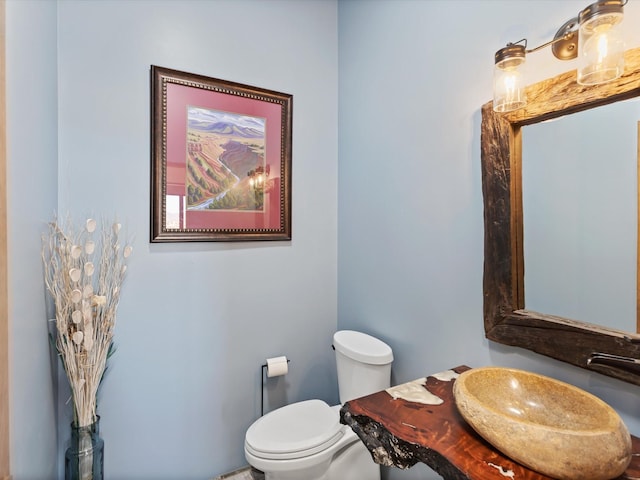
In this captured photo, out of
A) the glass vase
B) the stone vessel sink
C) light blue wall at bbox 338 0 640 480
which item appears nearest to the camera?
the stone vessel sink

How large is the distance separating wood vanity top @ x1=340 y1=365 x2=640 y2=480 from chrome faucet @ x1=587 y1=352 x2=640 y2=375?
0.20 m

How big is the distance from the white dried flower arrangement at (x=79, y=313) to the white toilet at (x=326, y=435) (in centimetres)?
69

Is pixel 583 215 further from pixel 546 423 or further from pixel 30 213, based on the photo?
pixel 30 213

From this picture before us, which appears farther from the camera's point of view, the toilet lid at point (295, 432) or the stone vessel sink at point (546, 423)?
the toilet lid at point (295, 432)

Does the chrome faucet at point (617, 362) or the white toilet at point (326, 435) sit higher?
the chrome faucet at point (617, 362)

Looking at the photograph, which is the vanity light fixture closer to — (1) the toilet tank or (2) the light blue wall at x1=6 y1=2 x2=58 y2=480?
(1) the toilet tank

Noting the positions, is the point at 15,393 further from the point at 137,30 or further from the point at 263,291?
the point at 137,30

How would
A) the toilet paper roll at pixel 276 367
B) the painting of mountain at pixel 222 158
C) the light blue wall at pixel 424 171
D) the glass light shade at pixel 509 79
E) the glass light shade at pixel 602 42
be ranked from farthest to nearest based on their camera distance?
the toilet paper roll at pixel 276 367
the painting of mountain at pixel 222 158
the light blue wall at pixel 424 171
the glass light shade at pixel 509 79
the glass light shade at pixel 602 42

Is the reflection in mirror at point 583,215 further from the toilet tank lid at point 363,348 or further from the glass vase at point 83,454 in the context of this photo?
the glass vase at point 83,454

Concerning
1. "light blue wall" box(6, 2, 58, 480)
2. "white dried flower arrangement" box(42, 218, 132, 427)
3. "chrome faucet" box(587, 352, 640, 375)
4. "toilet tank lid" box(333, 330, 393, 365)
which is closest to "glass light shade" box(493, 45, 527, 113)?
"chrome faucet" box(587, 352, 640, 375)

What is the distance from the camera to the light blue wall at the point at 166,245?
1.10 m

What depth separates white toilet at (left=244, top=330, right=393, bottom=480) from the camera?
1311mm

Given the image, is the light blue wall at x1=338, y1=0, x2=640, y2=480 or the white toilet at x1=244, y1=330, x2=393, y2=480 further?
the white toilet at x1=244, y1=330, x2=393, y2=480

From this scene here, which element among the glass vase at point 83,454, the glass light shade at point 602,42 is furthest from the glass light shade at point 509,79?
the glass vase at point 83,454
